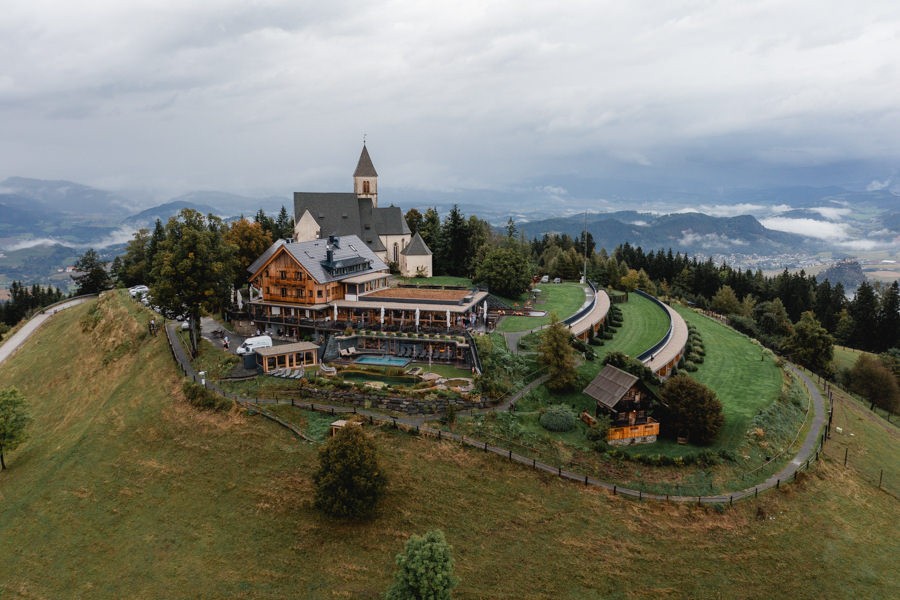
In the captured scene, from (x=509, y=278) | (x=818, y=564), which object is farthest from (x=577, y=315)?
(x=818, y=564)

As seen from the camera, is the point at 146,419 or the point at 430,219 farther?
the point at 430,219

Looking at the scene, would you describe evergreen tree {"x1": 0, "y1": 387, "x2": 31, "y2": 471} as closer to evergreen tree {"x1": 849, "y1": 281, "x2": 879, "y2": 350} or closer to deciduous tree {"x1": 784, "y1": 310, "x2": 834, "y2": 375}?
deciduous tree {"x1": 784, "y1": 310, "x2": 834, "y2": 375}

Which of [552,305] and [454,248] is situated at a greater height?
[454,248]

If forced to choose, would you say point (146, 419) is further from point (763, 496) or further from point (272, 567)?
point (763, 496)

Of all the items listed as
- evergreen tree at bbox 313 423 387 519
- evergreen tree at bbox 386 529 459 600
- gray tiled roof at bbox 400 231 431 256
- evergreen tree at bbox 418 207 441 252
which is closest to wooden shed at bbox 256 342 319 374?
evergreen tree at bbox 313 423 387 519

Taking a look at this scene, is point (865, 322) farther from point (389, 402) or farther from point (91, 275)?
point (91, 275)

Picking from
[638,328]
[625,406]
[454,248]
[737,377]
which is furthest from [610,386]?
[454,248]

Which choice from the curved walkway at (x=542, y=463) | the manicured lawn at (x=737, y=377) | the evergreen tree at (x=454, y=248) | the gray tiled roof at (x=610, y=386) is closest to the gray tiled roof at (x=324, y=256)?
the curved walkway at (x=542, y=463)
